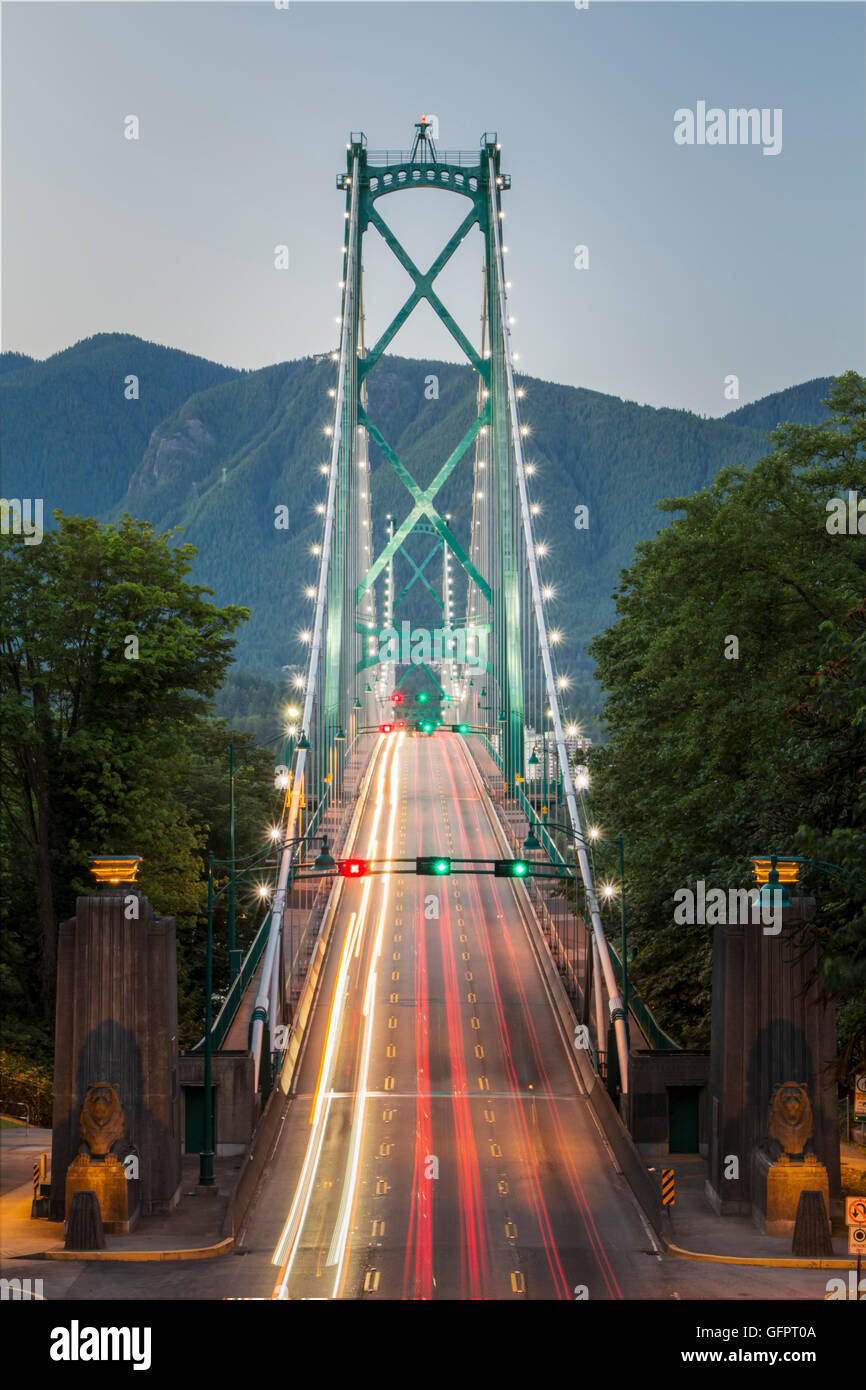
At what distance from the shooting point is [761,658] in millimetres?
41188

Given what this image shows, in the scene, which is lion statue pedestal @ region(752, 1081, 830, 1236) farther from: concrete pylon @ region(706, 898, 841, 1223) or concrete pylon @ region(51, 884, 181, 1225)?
concrete pylon @ region(51, 884, 181, 1225)

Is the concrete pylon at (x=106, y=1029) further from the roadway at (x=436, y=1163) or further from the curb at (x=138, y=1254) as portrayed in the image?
the roadway at (x=436, y=1163)

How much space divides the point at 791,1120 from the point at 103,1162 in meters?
13.1

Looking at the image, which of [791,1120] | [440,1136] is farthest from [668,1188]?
[440,1136]

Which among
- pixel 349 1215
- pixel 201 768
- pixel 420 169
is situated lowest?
pixel 349 1215

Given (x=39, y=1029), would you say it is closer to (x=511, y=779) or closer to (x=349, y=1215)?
(x=349, y=1215)

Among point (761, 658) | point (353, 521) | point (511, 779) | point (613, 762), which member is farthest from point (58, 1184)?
point (353, 521)

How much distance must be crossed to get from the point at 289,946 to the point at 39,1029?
822cm

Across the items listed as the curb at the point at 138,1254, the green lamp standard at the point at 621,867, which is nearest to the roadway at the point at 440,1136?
the curb at the point at 138,1254

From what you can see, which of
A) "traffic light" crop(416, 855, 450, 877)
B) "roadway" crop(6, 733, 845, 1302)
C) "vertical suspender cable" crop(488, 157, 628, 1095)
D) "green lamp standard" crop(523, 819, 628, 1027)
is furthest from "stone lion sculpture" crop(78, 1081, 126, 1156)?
"vertical suspender cable" crop(488, 157, 628, 1095)

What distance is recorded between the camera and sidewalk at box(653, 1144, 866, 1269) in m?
29.0
